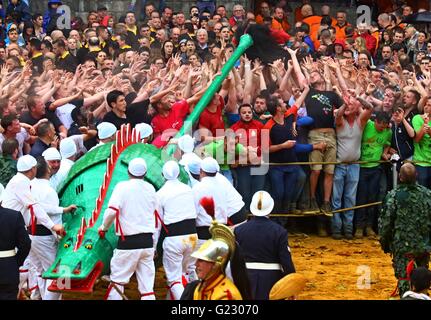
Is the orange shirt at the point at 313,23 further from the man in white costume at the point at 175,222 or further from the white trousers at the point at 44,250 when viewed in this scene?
the white trousers at the point at 44,250

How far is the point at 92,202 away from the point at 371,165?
5454mm

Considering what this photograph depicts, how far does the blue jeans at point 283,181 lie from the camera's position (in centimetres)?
1748

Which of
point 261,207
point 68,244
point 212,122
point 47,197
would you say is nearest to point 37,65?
point 212,122

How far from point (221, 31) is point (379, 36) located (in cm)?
366

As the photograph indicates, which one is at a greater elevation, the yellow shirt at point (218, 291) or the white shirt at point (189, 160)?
the white shirt at point (189, 160)

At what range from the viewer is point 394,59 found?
20.5 meters

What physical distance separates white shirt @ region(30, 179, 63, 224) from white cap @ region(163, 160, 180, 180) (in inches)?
50.0

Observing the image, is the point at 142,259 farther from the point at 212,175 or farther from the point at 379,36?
the point at 379,36

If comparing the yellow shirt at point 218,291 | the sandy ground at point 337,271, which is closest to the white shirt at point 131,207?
the sandy ground at point 337,271

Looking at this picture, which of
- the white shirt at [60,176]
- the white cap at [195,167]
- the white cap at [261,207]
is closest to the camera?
the white cap at [261,207]

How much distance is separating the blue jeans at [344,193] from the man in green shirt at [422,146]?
35.8 inches

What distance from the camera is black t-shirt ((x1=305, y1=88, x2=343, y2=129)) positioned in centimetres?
1761
